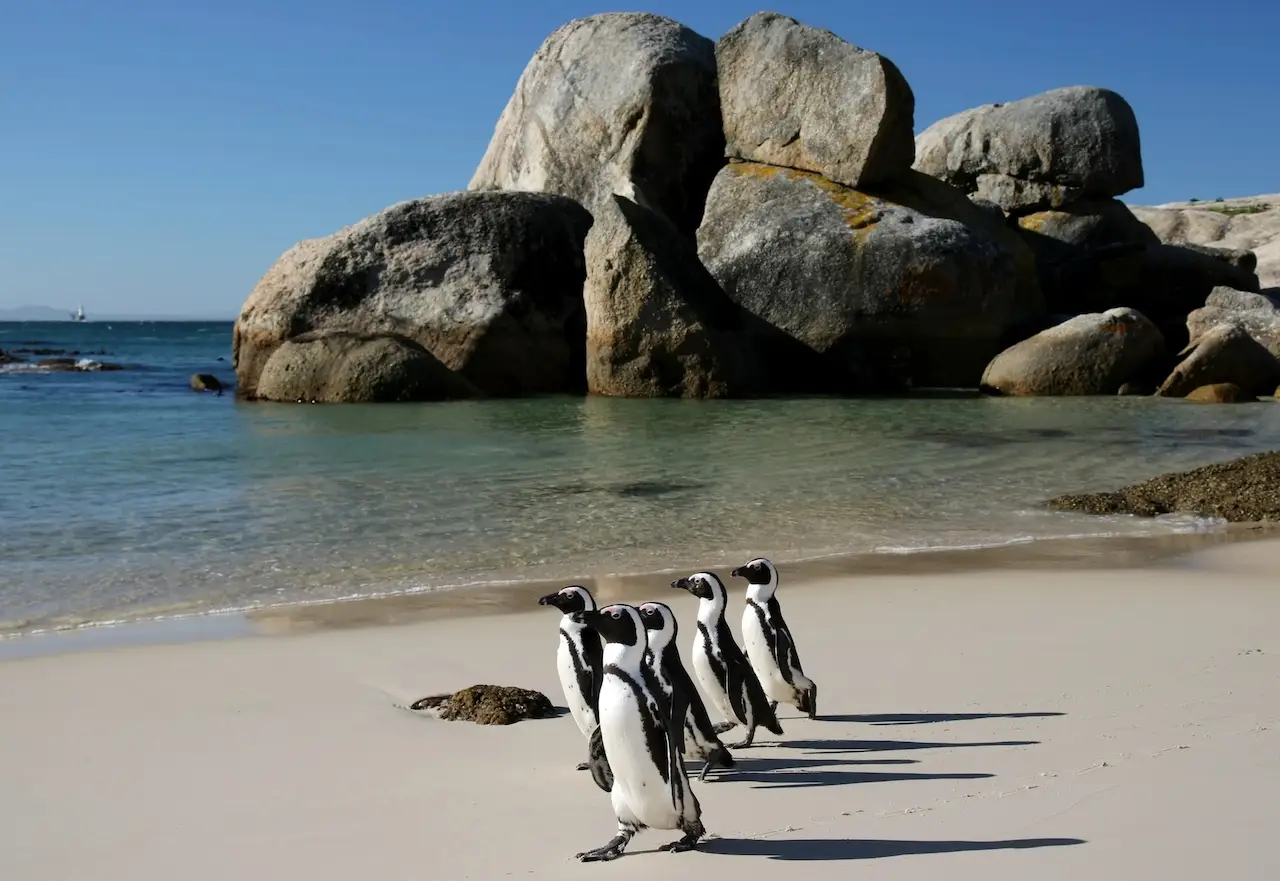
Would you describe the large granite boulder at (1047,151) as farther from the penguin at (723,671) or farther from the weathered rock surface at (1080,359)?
the penguin at (723,671)

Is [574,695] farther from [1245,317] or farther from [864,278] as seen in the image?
[1245,317]

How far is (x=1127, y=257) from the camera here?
82.1ft

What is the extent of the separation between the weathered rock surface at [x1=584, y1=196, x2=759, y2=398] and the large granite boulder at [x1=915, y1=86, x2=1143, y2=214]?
350 inches

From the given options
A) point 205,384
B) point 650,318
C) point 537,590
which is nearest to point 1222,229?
point 650,318

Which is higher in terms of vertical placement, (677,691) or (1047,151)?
(1047,151)

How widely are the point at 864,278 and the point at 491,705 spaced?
16429mm

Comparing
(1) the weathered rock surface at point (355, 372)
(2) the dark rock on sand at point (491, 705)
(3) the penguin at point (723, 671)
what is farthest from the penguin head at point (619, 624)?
(1) the weathered rock surface at point (355, 372)

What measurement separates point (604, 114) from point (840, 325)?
242 inches

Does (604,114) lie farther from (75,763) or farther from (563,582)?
(75,763)

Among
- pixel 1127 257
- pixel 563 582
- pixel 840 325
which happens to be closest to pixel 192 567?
pixel 563 582

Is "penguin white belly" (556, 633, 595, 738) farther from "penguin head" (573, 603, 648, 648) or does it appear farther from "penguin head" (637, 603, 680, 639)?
"penguin head" (573, 603, 648, 648)

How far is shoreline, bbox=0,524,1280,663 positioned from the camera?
262 inches

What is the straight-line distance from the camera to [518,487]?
11.6 metres

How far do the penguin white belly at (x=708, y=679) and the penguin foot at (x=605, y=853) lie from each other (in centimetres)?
119
